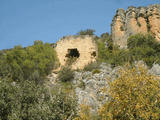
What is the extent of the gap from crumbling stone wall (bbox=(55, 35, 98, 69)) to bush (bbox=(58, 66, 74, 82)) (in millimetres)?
1970

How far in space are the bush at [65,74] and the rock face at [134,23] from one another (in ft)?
22.1

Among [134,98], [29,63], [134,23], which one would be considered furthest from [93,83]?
[134,23]

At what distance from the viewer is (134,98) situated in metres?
12.0

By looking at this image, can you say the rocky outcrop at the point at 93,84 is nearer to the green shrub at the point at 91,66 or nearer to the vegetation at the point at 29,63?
the green shrub at the point at 91,66

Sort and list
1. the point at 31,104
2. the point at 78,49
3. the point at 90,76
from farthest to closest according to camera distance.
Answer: the point at 78,49
the point at 90,76
the point at 31,104

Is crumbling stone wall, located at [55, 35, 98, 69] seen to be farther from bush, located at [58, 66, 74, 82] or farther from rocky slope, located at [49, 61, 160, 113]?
rocky slope, located at [49, 61, 160, 113]

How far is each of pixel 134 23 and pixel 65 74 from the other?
9712 mm

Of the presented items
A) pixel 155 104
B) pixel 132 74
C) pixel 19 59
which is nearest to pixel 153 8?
pixel 19 59

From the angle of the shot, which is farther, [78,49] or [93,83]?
[78,49]

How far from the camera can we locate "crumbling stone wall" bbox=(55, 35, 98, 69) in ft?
90.9

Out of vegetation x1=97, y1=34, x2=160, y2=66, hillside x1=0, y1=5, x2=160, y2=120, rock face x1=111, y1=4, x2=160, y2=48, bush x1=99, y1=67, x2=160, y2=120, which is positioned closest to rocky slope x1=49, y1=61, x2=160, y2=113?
hillside x1=0, y1=5, x2=160, y2=120

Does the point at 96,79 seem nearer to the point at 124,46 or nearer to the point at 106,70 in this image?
the point at 106,70

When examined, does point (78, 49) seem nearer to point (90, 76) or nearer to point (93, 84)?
point (90, 76)

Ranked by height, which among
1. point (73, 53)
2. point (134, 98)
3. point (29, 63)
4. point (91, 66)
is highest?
point (73, 53)
